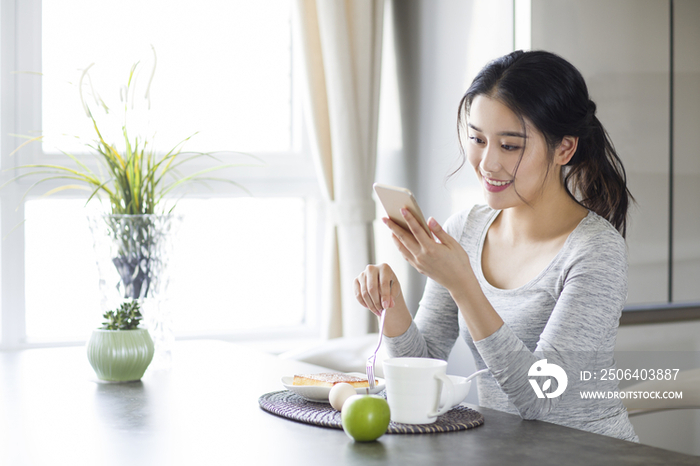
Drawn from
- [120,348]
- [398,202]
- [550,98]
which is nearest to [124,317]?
[120,348]

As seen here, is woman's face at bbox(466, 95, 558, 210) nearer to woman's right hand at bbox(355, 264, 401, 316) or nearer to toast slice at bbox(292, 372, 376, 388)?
woman's right hand at bbox(355, 264, 401, 316)

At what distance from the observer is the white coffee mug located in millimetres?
1086

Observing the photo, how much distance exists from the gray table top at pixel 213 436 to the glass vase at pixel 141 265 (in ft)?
0.67

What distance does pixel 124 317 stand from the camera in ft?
4.90

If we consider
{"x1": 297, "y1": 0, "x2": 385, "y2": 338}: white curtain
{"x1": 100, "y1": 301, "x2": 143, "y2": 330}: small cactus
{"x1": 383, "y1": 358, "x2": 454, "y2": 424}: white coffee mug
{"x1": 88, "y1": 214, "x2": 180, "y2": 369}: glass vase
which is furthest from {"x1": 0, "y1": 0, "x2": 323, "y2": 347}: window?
{"x1": 383, "y1": 358, "x2": 454, "y2": 424}: white coffee mug

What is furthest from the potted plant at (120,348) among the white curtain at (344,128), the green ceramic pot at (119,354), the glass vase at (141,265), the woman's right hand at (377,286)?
the white curtain at (344,128)

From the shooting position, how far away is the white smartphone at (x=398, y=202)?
3.89 ft

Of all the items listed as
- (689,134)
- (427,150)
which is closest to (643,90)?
(689,134)

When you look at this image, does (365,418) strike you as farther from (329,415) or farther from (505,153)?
(505,153)

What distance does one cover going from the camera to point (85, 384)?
1.43 m

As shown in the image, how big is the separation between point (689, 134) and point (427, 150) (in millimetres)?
889

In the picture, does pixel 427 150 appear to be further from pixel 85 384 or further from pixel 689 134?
pixel 85 384

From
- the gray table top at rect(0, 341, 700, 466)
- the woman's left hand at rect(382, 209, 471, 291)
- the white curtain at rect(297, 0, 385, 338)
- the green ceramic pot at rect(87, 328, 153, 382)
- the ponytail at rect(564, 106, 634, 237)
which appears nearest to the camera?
the gray table top at rect(0, 341, 700, 466)

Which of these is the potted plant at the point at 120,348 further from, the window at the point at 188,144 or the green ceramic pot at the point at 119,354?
the window at the point at 188,144
